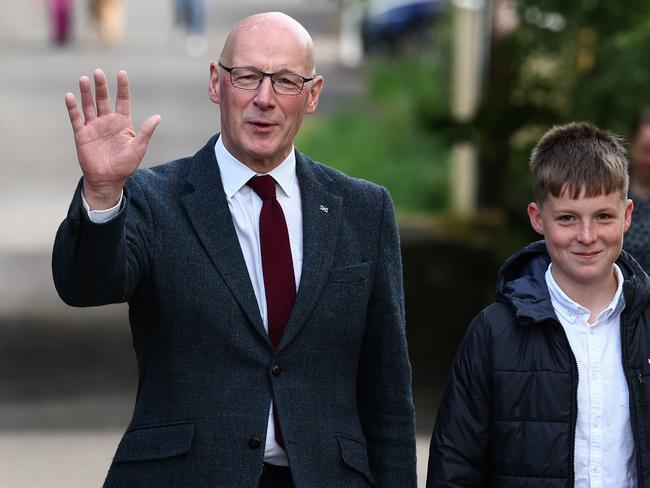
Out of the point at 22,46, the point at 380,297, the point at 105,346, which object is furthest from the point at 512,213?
the point at 22,46

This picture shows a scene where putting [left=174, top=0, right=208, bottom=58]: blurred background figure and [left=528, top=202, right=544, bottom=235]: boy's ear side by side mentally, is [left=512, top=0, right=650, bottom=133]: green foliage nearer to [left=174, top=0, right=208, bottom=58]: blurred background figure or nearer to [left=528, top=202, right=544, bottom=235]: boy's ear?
[left=528, top=202, right=544, bottom=235]: boy's ear

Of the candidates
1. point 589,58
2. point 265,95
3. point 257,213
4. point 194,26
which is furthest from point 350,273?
point 194,26

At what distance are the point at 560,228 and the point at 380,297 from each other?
51 centimetres

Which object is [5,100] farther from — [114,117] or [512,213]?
[114,117]

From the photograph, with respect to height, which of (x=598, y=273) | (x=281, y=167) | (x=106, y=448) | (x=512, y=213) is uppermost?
(x=281, y=167)

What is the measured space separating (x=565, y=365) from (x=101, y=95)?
52.0 inches

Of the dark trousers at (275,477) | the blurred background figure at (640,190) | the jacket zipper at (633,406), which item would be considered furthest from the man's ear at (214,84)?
the blurred background figure at (640,190)

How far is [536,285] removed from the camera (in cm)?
391

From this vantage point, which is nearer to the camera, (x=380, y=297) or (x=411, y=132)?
(x=380, y=297)

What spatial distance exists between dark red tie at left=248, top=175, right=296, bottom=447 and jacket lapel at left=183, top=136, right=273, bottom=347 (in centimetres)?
6

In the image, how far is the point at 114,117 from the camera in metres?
3.50

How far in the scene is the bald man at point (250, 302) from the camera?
146 inches

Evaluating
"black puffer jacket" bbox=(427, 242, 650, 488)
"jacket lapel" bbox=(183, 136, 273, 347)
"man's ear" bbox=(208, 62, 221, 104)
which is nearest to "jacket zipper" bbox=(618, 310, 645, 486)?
"black puffer jacket" bbox=(427, 242, 650, 488)

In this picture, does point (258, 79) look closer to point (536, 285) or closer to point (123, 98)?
point (123, 98)
